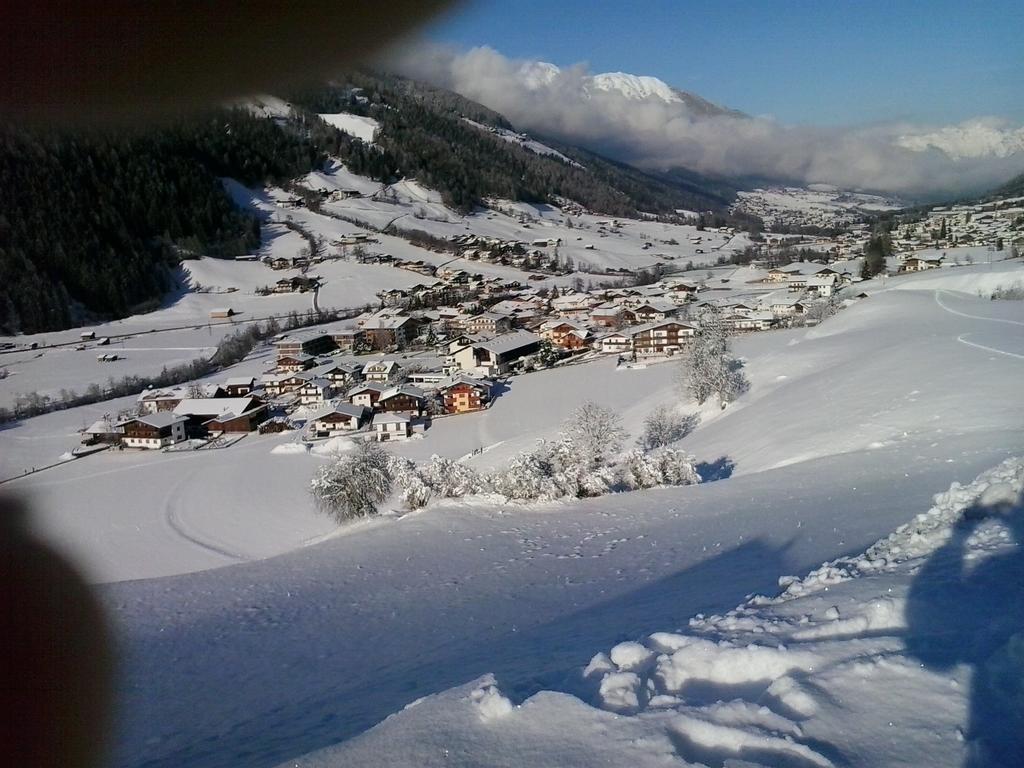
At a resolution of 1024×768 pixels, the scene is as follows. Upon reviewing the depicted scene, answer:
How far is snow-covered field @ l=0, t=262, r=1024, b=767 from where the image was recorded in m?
1.64

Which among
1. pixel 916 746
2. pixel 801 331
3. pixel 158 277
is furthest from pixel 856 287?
pixel 158 277

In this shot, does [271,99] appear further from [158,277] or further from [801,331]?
[158,277]

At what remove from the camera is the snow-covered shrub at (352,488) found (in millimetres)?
9641

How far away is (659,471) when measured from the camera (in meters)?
8.67

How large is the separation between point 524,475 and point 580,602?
13.2 ft

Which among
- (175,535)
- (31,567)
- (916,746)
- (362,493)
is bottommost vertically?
(175,535)

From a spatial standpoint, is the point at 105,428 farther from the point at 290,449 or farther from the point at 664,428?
the point at 664,428

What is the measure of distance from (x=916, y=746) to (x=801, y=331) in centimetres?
2247

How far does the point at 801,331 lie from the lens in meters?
21.8

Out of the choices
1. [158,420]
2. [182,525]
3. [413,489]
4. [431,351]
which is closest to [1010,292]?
[413,489]

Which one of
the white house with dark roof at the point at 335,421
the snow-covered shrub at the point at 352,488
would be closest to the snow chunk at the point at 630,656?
the snow-covered shrub at the point at 352,488

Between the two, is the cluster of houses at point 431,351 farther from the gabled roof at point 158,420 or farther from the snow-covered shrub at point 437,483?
the snow-covered shrub at point 437,483

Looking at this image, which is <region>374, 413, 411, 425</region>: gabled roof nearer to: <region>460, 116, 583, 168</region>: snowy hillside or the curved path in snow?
the curved path in snow

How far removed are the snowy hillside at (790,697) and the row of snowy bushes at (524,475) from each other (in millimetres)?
5891
